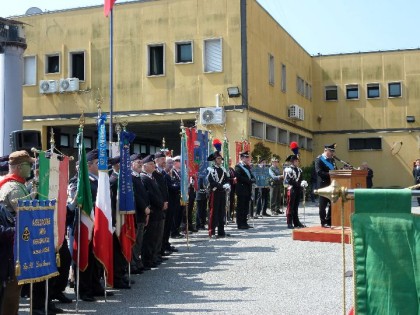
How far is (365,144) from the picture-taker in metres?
34.9

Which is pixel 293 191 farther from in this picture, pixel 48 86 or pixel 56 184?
pixel 48 86

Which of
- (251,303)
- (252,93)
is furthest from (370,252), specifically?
(252,93)

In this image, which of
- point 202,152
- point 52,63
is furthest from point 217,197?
point 52,63

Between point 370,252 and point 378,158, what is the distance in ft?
106

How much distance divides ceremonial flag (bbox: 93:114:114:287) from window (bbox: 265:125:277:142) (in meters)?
18.7

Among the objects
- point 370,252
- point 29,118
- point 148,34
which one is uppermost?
point 148,34

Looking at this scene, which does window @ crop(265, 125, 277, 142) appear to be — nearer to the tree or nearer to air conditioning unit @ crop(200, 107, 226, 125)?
the tree

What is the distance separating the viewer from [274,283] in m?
8.56

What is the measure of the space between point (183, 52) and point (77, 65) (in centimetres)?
472

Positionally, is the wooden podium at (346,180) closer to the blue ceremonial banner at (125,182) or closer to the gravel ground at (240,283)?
the gravel ground at (240,283)

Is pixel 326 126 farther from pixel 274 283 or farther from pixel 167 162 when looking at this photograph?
pixel 274 283

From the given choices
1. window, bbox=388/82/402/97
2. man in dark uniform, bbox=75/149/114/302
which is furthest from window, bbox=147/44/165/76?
man in dark uniform, bbox=75/149/114/302

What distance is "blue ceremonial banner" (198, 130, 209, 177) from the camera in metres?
16.7

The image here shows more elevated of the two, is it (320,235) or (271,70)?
(271,70)
